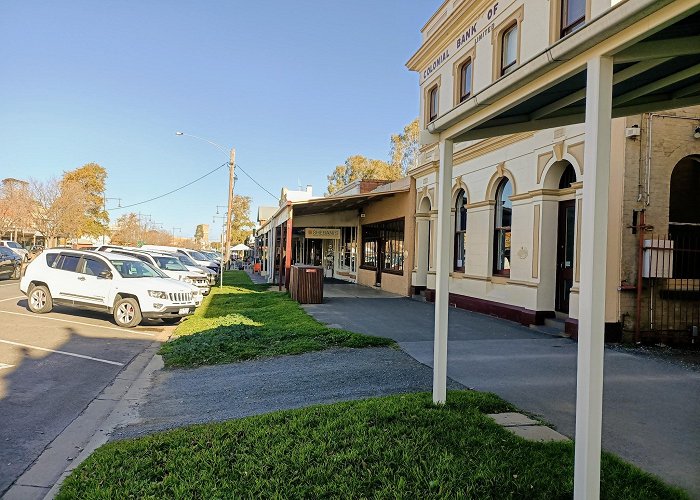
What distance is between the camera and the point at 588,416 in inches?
121

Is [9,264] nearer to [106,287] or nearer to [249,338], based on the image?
[106,287]

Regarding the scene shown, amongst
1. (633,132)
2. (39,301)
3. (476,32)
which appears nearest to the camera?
(633,132)

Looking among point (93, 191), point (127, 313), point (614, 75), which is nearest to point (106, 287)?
point (127, 313)

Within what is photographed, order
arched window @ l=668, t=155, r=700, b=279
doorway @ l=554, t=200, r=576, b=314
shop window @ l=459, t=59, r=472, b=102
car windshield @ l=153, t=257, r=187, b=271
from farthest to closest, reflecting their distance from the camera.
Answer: car windshield @ l=153, t=257, r=187, b=271 < shop window @ l=459, t=59, r=472, b=102 < doorway @ l=554, t=200, r=576, b=314 < arched window @ l=668, t=155, r=700, b=279

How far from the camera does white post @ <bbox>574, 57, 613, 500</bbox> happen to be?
121 inches

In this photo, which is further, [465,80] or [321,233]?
[321,233]

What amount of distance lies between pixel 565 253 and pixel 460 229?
4971 mm

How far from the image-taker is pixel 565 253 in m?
11.6

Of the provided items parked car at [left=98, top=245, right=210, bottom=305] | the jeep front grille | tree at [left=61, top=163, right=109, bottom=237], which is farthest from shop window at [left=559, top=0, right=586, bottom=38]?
tree at [left=61, top=163, right=109, bottom=237]

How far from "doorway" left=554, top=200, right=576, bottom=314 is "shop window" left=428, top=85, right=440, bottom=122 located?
7.83 metres

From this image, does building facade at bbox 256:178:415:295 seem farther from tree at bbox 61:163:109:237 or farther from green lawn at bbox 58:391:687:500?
tree at bbox 61:163:109:237

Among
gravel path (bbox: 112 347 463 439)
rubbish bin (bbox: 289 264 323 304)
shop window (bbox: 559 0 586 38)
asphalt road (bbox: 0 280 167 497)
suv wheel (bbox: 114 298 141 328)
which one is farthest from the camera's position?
rubbish bin (bbox: 289 264 323 304)

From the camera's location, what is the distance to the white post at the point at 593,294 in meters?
3.07

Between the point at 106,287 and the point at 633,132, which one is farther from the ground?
the point at 633,132
